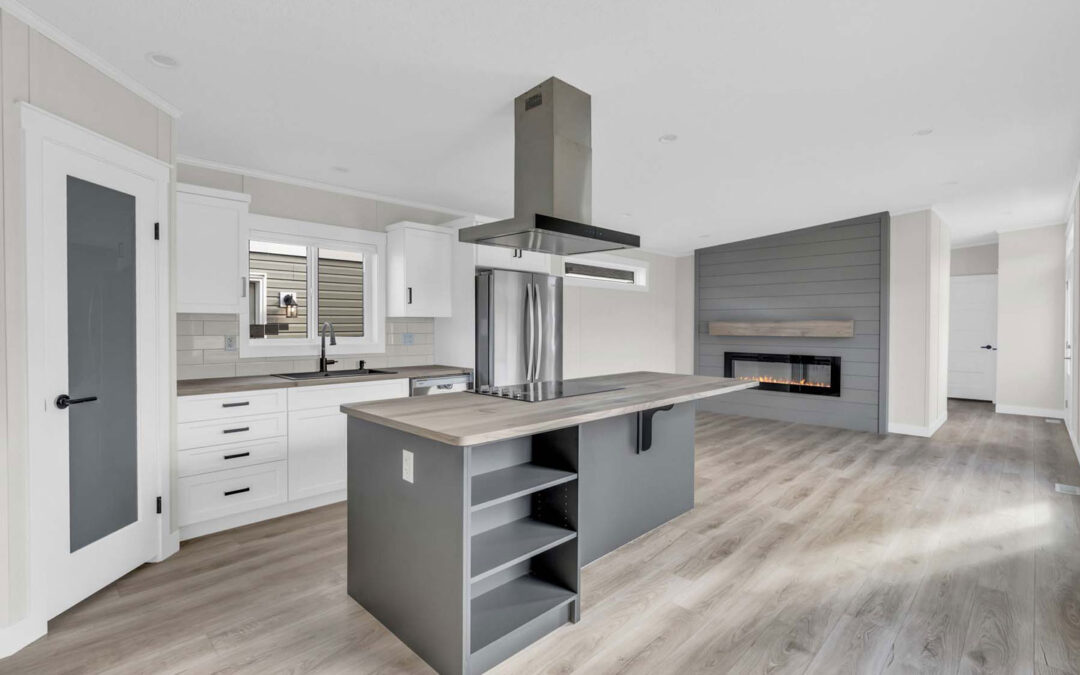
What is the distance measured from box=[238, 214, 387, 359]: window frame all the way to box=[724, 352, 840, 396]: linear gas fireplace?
5.06m

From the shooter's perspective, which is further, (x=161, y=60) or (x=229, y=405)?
(x=229, y=405)

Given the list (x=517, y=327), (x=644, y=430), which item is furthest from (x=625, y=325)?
(x=644, y=430)

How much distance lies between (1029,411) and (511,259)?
25.4 ft

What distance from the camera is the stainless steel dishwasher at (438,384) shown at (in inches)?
159

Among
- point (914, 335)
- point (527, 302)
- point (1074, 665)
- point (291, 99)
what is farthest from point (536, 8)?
point (914, 335)

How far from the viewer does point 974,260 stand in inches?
327

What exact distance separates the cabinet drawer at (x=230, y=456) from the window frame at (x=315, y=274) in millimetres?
852

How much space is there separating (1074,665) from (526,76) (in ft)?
11.2

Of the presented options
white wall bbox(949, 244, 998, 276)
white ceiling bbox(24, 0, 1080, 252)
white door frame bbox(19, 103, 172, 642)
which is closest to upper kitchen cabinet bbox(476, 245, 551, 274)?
white ceiling bbox(24, 0, 1080, 252)

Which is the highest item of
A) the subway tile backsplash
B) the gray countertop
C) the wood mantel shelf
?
the wood mantel shelf

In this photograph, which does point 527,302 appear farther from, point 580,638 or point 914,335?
point 914,335

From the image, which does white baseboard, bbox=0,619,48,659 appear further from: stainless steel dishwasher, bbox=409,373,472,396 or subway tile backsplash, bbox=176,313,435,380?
stainless steel dishwasher, bbox=409,373,472,396

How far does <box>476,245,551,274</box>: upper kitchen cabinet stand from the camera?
4559 mm

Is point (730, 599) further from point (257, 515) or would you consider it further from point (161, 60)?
point (161, 60)
